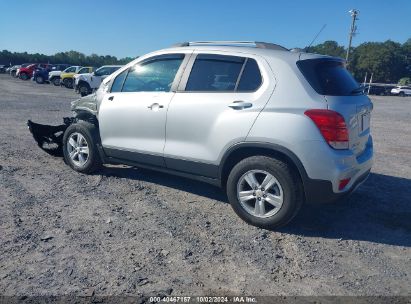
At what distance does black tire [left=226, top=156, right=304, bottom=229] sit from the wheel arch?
0.22 ft

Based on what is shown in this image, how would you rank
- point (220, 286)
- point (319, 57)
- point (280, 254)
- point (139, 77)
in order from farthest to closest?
point (139, 77)
point (319, 57)
point (280, 254)
point (220, 286)

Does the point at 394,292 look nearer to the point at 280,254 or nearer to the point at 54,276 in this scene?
the point at 280,254

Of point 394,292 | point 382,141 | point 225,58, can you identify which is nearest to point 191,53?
point 225,58

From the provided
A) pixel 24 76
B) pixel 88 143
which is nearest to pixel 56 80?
pixel 24 76

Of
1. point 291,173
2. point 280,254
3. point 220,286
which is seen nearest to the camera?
point 220,286

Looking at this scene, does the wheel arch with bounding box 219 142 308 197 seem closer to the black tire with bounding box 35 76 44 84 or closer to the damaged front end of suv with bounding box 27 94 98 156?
the damaged front end of suv with bounding box 27 94 98 156

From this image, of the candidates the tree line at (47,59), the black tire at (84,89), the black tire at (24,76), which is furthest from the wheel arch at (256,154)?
the tree line at (47,59)

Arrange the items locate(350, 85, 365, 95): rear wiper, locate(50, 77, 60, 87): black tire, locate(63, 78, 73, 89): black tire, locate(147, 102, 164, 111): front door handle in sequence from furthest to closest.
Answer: locate(50, 77, 60, 87): black tire, locate(63, 78, 73, 89): black tire, locate(147, 102, 164, 111): front door handle, locate(350, 85, 365, 95): rear wiper

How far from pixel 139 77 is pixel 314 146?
2.51m

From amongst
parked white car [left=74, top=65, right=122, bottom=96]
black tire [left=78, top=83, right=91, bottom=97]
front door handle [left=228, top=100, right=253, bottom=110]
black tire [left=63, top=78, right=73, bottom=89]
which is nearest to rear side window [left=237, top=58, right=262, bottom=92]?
front door handle [left=228, top=100, right=253, bottom=110]

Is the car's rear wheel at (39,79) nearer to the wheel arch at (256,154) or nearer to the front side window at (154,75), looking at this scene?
the front side window at (154,75)

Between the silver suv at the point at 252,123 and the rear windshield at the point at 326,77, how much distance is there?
1cm

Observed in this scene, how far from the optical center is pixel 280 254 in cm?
356

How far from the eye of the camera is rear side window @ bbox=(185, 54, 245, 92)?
13.6ft
